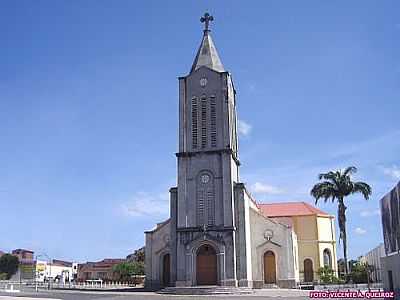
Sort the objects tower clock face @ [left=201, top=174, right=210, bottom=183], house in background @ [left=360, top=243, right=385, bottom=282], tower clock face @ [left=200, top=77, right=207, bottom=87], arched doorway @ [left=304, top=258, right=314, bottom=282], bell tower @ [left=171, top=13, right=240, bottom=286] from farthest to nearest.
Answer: arched doorway @ [left=304, top=258, right=314, bottom=282], house in background @ [left=360, top=243, right=385, bottom=282], tower clock face @ [left=200, top=77, right=207, bottom=87], tower clock face @ [left=201, top=174, right=210, bottom=183], bell tower @ [left=171, top=13, right=240, bottom=286]

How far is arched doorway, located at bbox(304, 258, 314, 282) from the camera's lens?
194 ft

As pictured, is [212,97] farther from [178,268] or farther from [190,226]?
[178,268]

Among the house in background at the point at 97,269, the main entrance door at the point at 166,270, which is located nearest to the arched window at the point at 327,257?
the main entrance door at the point at 166,270

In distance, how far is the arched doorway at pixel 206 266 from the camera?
4584 centimetres

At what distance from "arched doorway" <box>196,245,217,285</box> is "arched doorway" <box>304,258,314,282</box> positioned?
57.8ft

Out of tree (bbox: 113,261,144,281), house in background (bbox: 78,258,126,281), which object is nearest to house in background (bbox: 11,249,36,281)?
house in background (bbox: 78,258,126,281)

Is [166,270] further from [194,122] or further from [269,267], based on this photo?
[194,122]

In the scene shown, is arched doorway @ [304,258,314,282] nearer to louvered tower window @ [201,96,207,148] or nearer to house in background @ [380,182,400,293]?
louvered tower window @ [201,96,207,148]

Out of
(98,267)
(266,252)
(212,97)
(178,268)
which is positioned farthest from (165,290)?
(98,267)

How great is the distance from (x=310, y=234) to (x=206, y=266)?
20.9 meters

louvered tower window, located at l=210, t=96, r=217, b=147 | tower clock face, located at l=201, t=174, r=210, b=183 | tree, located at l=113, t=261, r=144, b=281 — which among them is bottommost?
tree, located at l=113, t=261, r=144, b=281

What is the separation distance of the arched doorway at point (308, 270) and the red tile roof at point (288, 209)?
617 cm

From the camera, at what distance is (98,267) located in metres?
123

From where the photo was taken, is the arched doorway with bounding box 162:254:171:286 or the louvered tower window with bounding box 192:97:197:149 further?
the arched doorway with bounding box 162:254:171:286
